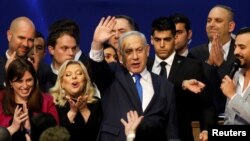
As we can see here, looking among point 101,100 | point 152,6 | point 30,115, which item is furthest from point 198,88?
point 152,6

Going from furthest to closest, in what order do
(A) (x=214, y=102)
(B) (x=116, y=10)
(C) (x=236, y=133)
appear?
1. (B) (x=116, y=10)
2. (A) (x=214, y=102)
3. (C) (x=236, y=133)

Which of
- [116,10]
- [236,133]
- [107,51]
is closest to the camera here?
[236,133]

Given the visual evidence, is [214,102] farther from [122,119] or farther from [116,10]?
[116,10]

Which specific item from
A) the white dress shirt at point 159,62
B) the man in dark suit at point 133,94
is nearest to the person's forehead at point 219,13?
the white dress shirt at point 159,62

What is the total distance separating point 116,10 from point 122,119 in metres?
2.25

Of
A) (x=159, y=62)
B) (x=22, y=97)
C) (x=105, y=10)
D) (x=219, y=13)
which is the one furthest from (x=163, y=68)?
(x=105, y=10)

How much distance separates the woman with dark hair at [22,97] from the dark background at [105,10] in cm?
177

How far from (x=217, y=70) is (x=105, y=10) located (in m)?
1.56

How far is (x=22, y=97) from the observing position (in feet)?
19.4

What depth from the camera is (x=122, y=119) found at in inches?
223

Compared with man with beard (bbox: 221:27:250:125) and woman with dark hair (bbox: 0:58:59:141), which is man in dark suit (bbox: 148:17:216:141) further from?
woman with dark hair (bbox: 0:58:59:141)

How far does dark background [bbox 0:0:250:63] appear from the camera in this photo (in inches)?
304

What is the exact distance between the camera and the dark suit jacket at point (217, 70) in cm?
637

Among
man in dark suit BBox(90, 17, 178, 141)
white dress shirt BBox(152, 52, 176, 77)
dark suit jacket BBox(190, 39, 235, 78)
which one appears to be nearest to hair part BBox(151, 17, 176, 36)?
white dress shirt BBox(152, 52, 176, 77)
